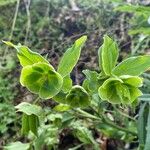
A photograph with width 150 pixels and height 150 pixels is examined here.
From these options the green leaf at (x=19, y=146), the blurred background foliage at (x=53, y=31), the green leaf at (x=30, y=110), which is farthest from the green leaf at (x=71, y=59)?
the blurred background foliage at (x=53, y=31)

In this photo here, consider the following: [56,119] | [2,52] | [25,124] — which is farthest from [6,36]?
[25,124]

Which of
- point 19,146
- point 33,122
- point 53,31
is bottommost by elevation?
point 19,146

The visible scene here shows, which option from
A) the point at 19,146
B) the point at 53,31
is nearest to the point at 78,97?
the point at 19,146

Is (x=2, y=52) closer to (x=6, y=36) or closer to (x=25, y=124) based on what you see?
(x=6, y=36)

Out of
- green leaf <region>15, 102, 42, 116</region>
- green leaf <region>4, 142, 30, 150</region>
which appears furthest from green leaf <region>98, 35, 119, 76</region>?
green leaf <region>4, 142, 30, 150</region>

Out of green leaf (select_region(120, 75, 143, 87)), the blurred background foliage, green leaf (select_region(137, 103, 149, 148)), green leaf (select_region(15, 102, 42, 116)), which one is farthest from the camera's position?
the blurred background foliage

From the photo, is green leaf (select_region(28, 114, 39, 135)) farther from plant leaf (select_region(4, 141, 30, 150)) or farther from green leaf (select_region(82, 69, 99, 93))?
plant leaf (select_region(4, 141, 30, 150))

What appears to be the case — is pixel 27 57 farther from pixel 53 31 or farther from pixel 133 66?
pixel 53 31
